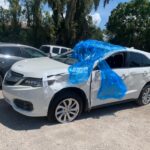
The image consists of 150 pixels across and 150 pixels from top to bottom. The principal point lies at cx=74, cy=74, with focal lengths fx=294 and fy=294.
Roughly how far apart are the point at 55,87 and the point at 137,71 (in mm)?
2489

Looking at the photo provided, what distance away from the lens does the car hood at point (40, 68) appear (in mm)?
5844

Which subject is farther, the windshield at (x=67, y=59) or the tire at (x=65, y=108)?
the windshield at (x=67, y=59)

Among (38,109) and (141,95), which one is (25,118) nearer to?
(38,109)

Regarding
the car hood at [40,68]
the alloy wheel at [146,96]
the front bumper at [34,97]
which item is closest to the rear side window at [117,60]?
the car hood at [40,68]

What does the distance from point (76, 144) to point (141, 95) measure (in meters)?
3.11

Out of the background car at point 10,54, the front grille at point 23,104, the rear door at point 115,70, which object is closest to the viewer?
the front grille at point 23,104

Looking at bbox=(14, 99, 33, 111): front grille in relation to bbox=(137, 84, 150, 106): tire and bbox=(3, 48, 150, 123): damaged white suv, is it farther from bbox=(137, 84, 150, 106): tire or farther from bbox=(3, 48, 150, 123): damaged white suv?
bbox=(137, 84, 150, 106): tire

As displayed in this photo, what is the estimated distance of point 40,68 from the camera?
607cm

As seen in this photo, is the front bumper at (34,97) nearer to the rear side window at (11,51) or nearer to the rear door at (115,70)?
the rear door at (115,70)

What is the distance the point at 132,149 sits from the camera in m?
5.29

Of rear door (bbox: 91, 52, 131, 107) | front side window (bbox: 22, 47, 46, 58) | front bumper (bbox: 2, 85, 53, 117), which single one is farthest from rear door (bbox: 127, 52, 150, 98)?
front side window (bbox: 22, 47, 46, 58)

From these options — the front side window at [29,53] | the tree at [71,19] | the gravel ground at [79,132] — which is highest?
the tree at [71,19]

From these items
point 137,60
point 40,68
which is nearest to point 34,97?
point 40,68

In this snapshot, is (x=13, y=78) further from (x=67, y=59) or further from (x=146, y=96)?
(x=146, y=96)
